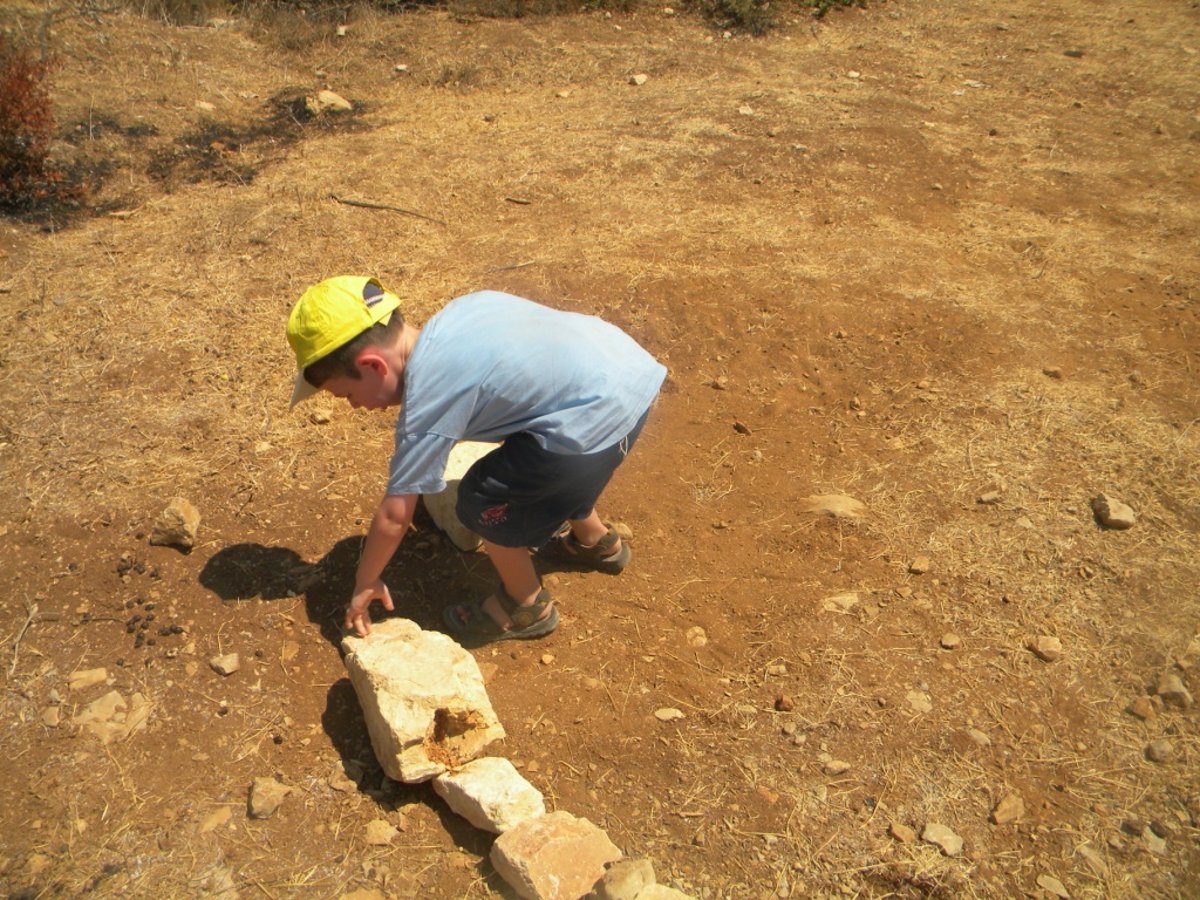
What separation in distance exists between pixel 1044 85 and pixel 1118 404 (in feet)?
15.1

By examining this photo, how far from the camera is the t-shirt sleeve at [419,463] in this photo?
2.33 meters

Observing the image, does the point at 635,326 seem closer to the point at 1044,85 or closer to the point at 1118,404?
the point at 1118,404

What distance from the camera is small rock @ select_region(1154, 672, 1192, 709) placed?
2732 mm

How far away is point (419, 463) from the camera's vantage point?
→ 2.33 m

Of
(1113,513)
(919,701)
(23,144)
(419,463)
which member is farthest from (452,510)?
(23,144)

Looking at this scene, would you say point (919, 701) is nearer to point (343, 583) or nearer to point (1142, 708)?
point (1142, 708)

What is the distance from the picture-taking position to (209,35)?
8023 mm

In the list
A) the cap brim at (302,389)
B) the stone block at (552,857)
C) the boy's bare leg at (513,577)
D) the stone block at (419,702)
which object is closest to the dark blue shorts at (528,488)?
the boy's bare leg at (513,577)

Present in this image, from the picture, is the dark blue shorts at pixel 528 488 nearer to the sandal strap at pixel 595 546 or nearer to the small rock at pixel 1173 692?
the sandal strap at pixel 595 546

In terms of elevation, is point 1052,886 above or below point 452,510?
below

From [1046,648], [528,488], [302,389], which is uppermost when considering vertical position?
[302,389]

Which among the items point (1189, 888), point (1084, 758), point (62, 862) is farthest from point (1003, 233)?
point (62, 862)

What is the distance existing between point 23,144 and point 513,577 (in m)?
4.55

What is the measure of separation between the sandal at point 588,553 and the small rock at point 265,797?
1163 mm
